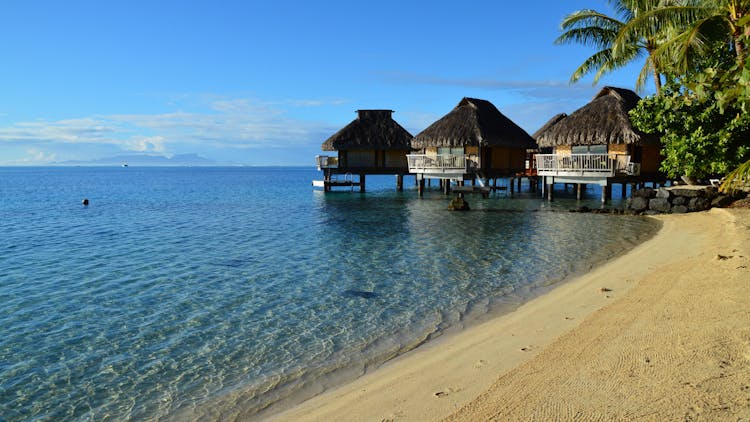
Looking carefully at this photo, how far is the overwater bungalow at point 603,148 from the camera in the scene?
84.8 ft

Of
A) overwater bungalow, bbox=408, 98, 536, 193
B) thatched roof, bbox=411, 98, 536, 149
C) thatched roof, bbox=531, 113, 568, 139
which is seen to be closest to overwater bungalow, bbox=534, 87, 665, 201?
thatched roof, bbox=411, 98, 536, 149

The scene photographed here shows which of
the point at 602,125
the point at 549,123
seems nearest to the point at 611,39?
the point at 602,125

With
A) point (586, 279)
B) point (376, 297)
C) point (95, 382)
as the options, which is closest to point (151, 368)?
point (95, 382)

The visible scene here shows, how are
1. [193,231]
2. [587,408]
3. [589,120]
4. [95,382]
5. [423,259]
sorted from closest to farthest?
[587,408] → [95,382] → [423,259] → [193,231] → [589,120]

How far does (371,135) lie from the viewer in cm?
3997

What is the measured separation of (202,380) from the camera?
Answer: 626 cm

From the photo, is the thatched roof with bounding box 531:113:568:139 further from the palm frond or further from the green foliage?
the palm frond

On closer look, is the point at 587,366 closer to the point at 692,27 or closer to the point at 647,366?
the point at 647,366

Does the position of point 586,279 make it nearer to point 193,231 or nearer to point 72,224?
point 193,231

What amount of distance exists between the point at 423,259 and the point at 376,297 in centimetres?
404

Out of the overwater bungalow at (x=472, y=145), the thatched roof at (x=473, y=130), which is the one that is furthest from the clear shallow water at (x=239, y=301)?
the thatched roof at (x=473, y=130)

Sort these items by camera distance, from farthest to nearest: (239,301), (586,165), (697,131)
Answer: (586,165), (697,131), (239,301)

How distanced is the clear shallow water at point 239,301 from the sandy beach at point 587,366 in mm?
771

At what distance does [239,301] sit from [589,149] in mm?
24369
